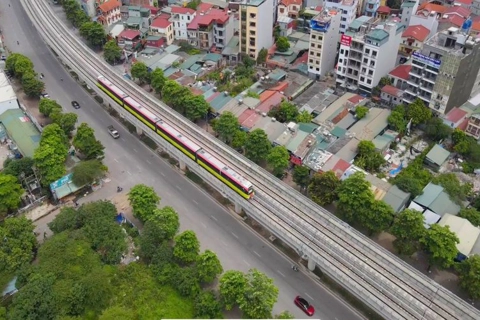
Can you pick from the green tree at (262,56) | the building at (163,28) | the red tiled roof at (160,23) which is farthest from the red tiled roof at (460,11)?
the red tiled roof at (160,23)

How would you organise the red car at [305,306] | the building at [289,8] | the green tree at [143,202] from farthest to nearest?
the building at [289,8]
the green tree at [143,202]
the red car at [305,306]

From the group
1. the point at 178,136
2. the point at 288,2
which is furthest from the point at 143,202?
the point at 288,2

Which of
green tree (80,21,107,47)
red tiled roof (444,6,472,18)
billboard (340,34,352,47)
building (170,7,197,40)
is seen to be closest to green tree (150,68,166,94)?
building (170,7,197,40)

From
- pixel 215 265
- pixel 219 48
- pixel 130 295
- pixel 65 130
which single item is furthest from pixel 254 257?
pixel 219 48

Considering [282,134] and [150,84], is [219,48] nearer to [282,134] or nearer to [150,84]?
[150,84]

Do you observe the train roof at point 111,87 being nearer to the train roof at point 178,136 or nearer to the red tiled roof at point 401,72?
the train roof at point 178,136

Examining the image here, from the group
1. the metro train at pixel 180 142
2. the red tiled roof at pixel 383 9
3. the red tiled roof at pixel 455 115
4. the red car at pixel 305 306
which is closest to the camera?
the red car at pixel 305 306

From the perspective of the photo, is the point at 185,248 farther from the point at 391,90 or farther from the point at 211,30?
the point at 211,30

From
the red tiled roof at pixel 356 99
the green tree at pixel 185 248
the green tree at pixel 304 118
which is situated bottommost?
the green tree at pixel 185 248
